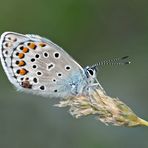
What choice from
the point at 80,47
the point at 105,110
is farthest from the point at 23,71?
the point at 80,47

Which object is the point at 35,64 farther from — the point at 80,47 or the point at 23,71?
the point at 80,47

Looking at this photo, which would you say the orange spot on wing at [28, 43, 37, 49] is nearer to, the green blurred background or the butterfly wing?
the butterfly wing

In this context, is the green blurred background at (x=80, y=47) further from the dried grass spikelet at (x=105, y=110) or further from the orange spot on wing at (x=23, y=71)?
the dried grass spikelet at (x=105, y=110)

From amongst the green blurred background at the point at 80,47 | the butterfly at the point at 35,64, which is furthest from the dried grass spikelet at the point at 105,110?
the green blurred background at the point at 80,47

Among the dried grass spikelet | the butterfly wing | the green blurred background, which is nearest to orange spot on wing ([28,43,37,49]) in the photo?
the butterfly wing

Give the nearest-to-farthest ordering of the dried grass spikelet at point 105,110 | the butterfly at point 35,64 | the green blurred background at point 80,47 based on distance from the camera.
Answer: the dried grass spikelet at point 105,110
the butterfly at point 35,64
the green blurred background at point 80,47

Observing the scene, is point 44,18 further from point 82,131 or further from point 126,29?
point 82,131
